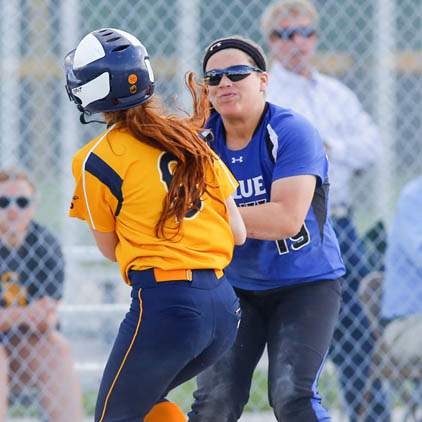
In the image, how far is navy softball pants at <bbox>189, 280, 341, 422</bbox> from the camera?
3.73 m

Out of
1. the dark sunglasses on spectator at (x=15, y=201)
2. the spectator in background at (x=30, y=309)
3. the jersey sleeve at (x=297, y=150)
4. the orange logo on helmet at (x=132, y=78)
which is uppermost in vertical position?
the orange logo on helmet at (x=132, y=78)

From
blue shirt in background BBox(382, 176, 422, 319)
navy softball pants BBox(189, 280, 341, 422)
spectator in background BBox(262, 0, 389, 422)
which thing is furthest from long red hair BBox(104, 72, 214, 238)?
blue shirt in background BBox(382, 176, 422, 319)

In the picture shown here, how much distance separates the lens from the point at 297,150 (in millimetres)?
3822

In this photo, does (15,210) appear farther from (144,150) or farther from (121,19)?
(144,150)

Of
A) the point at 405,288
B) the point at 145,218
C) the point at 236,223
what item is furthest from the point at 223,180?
the point at 405,288

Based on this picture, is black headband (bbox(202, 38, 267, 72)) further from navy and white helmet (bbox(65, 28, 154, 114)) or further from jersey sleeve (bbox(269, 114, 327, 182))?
navy and white helmet (bbox(65, 28, 154, 114))

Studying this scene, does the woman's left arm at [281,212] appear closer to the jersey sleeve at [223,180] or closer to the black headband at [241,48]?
the jersey sleeve at [223,180]

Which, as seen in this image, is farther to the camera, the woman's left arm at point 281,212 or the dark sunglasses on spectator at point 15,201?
the dark sunglasses on spectator at point 15,201

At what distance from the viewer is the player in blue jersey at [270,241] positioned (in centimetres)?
378

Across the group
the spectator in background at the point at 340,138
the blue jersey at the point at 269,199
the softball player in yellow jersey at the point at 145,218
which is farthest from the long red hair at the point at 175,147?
the spectator in background at the point at 340,138

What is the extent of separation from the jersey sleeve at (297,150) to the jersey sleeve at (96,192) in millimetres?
717

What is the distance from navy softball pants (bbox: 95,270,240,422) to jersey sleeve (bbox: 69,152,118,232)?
186 mm

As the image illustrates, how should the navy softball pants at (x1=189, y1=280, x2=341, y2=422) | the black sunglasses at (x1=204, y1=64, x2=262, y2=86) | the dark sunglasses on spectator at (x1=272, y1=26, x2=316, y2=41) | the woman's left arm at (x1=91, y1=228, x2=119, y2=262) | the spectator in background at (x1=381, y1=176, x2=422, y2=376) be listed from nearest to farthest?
1. the woman's left arm at (x1=91, y1=228, x2=119, y2=262)
2. the navy softball pants at (x1=189, y1=280, x2=341, y2=422)
3. the black sunglasses at (x1=204, y1=64, x2=262, y2=86)
4. the spectator in background at (x1=381, y1=176, x2=422, y2=376)
5. the dark sunglasses on spectator at (x1=272, y1=26, x2=316, y2=41)

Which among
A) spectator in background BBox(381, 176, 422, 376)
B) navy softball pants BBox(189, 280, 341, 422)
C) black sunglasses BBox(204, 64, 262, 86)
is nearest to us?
navy softball pants BBox(189, 280, 341, 422)
